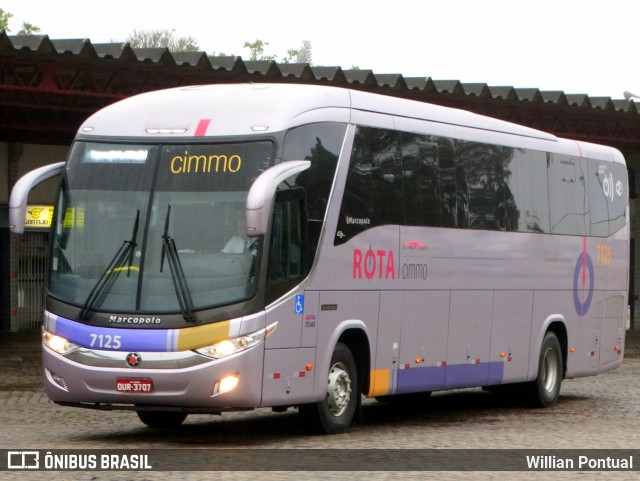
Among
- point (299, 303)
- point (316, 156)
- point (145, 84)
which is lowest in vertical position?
point (299, 303)

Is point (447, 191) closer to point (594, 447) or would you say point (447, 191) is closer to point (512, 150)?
point (512, 150)

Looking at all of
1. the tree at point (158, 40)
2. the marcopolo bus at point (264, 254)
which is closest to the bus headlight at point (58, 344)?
the marcopolo bus at point (264, 254)

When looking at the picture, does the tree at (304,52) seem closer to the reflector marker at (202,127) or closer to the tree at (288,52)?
the tree at (288,52)

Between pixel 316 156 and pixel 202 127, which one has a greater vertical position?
pixel 202 127

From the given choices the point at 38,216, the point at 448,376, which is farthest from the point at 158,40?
the point at 448,376

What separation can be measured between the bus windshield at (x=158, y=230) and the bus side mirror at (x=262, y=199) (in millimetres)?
338

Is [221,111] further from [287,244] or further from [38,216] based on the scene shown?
[38,216]

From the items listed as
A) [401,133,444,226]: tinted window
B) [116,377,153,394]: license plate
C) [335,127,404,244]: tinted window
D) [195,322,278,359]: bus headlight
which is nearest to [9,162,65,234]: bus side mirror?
[116,377,153,394]: license plate

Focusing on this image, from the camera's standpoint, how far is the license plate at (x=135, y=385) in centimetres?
1324

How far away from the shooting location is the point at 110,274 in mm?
13617

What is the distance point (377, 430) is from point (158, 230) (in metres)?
3.60

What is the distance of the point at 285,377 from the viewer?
13.9m

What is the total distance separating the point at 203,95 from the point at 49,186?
22.1 meters

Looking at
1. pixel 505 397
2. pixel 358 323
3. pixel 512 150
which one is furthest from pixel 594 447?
pixel 505 397
